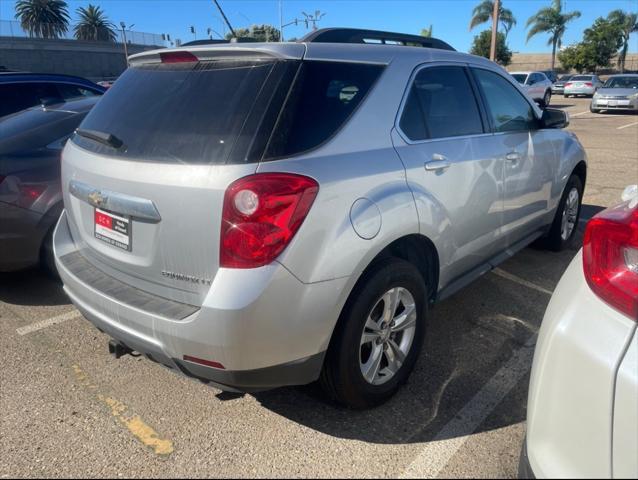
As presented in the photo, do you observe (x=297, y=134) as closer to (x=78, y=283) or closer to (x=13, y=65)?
(x=78, y=283)

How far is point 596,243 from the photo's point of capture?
168 cm

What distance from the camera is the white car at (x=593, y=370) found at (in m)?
1.40

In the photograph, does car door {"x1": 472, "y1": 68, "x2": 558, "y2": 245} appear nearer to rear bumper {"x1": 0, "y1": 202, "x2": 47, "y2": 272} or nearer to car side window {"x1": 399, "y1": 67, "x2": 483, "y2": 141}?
car side window {"x1": 399, "y1": 67, "x2": 483, "y2": 141}

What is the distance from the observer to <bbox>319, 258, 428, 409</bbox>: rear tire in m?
2.36

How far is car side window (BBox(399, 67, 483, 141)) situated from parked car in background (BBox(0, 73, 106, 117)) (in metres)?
4.44

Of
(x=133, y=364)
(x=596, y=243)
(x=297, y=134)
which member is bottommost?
(x=133, y=364)

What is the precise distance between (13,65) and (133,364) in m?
53.6

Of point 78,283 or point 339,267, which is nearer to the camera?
point 339,267

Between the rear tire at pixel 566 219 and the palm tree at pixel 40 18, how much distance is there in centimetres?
7971

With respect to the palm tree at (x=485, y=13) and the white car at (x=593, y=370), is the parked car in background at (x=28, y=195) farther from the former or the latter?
the palm tree at (x=485, y=13)

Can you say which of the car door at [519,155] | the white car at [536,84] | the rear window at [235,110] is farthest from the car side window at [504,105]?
the white car at [536,84]

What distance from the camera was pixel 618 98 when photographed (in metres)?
20.4

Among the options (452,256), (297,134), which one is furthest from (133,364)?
(452,256)

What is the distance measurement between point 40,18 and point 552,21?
211 feet
